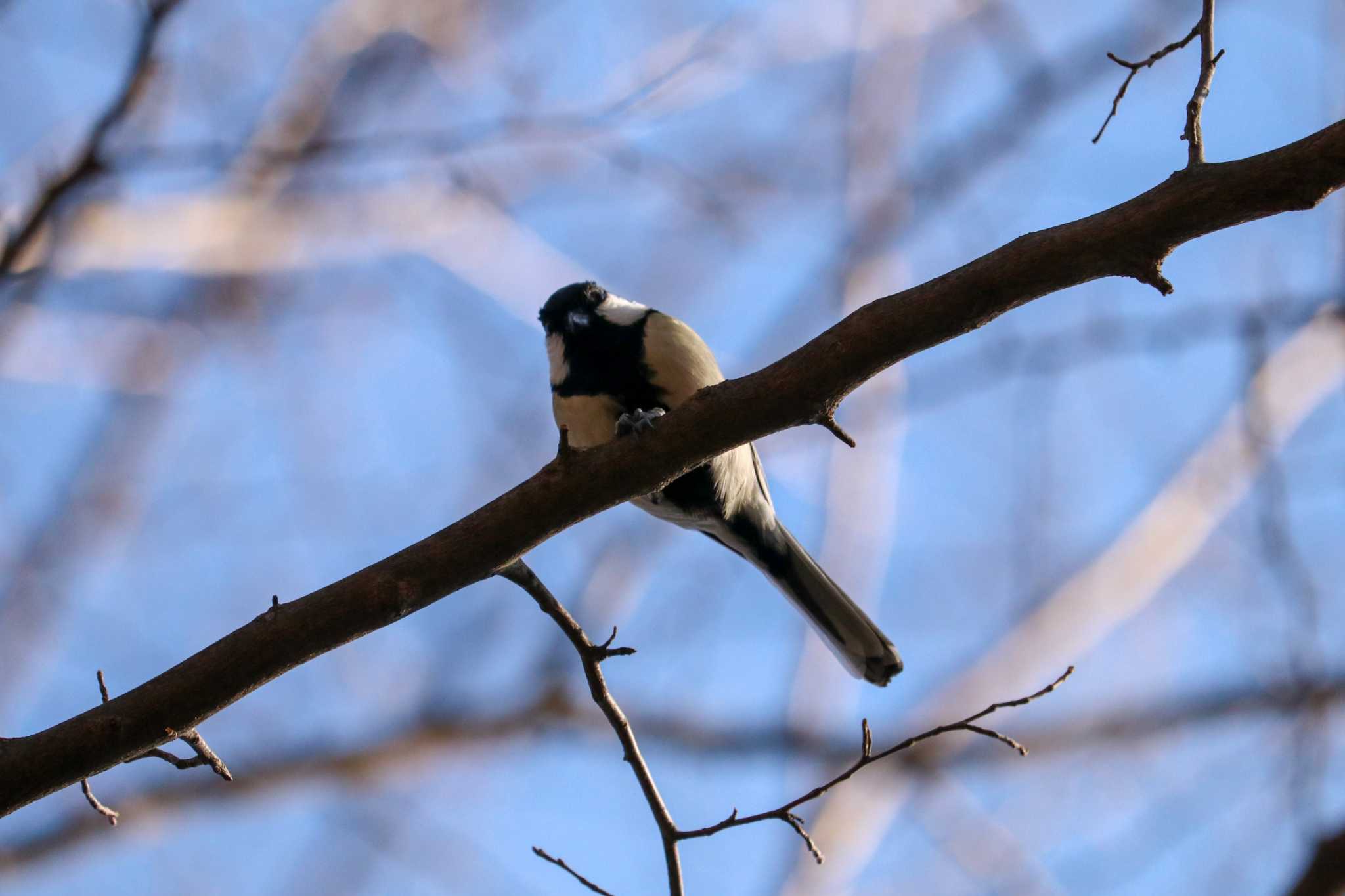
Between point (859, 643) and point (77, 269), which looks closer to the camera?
point (859, 643)

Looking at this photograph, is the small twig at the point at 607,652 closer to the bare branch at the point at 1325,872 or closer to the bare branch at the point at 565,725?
the bare branch at the point at 1325,872

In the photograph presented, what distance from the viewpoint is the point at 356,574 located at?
2160mm

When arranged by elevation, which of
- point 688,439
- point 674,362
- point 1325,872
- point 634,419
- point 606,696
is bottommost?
point 1325,872

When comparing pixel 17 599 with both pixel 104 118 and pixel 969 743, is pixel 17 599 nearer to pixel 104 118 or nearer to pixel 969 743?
pixel 104 118

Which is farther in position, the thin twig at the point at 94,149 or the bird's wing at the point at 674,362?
the bird's wing at the point at 674,362

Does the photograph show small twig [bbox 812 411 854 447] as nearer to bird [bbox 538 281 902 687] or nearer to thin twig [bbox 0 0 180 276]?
bird [bbox 538 281 902 687]

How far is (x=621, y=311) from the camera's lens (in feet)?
11.5

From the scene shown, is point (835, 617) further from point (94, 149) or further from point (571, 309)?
point (94, 149)

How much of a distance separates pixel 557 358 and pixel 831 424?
142cm

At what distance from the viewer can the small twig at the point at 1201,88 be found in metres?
2.11

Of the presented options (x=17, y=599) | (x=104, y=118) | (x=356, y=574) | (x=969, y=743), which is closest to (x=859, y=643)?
(x=356, y=574)

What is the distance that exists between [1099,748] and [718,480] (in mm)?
4131

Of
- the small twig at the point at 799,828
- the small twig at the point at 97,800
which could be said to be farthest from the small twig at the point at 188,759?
the small twig at the point at 799,828

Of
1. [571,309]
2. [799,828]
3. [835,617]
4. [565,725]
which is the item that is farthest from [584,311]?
[565,725]
